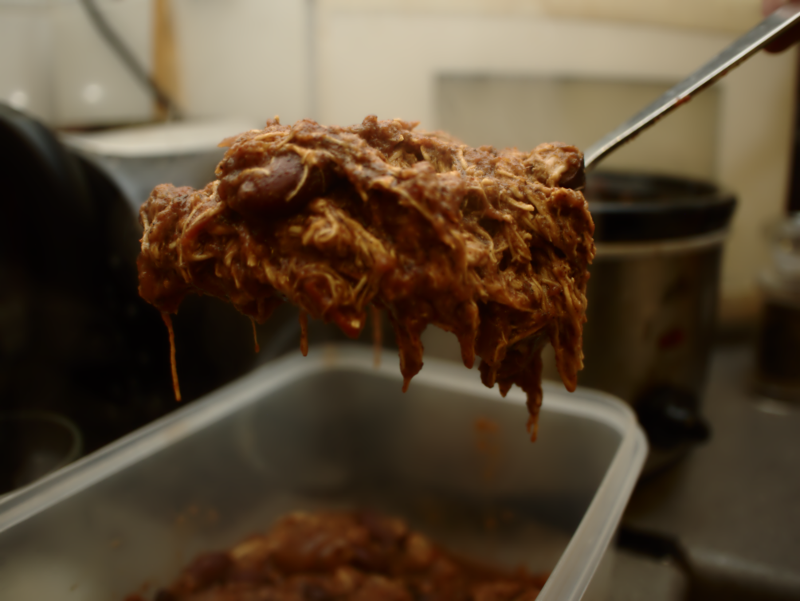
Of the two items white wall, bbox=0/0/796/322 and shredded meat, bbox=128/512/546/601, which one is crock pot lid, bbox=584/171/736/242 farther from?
white wall, bbox=0/0/796/322

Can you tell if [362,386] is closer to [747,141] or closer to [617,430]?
[617,430]

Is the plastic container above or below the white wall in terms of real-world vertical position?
below

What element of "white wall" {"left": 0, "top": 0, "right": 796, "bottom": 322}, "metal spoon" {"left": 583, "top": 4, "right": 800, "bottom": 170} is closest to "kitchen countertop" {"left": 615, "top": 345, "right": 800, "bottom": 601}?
"metal spoon" {"left": 583, "top": 4, "right": 800, "bottom": 170}

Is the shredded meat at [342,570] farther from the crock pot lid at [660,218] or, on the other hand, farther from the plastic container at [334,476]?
the crock pot lid at [660,218]

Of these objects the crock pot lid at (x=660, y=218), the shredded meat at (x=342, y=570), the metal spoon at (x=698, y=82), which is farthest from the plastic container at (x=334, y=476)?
the metal spoon at (x=698, y=82)

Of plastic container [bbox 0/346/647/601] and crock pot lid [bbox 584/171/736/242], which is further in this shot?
crock pot lid [bbox 584/171/736/242]
